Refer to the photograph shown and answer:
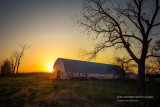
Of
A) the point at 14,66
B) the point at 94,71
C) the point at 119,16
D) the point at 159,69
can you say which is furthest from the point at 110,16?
the point at 14,66

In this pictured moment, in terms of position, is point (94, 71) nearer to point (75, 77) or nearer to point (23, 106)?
point (75, 77)

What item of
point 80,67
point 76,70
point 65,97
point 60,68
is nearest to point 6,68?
point 60,68

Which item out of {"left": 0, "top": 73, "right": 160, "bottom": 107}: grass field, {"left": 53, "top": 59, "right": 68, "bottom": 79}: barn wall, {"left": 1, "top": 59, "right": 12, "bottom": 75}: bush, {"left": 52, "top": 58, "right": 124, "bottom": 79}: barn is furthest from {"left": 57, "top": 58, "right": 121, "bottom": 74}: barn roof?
{"left": 1, "top": 59, "right": 12, "bottom": 75}: bush

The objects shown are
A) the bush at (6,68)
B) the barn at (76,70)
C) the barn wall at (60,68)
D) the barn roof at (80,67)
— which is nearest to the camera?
the barn at (76,70)

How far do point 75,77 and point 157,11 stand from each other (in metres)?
24.8

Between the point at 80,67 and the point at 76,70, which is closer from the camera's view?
the point at 76,70

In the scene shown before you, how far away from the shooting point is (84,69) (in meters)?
33.7

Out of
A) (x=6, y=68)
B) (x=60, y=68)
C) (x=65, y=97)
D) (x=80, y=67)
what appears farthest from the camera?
(x=6, y=68)

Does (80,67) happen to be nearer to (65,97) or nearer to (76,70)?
(76,70)

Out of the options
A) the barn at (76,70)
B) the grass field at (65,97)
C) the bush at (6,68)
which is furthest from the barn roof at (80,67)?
the bush at (6,68)

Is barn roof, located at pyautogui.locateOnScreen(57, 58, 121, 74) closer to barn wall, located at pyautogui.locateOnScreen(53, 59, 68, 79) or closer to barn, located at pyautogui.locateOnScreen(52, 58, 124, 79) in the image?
barn, located at pyautogui.locateOnScreen(52, 58, 124, 79)

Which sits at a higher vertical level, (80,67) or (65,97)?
(80,67)

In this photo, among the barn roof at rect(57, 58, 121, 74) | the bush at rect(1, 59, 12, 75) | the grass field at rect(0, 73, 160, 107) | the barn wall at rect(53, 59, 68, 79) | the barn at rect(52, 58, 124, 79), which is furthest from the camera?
the bush at rect(1, 59, 12, 75)

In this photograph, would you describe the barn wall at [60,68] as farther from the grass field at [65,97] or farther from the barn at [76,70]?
the grass field at [65,97]
